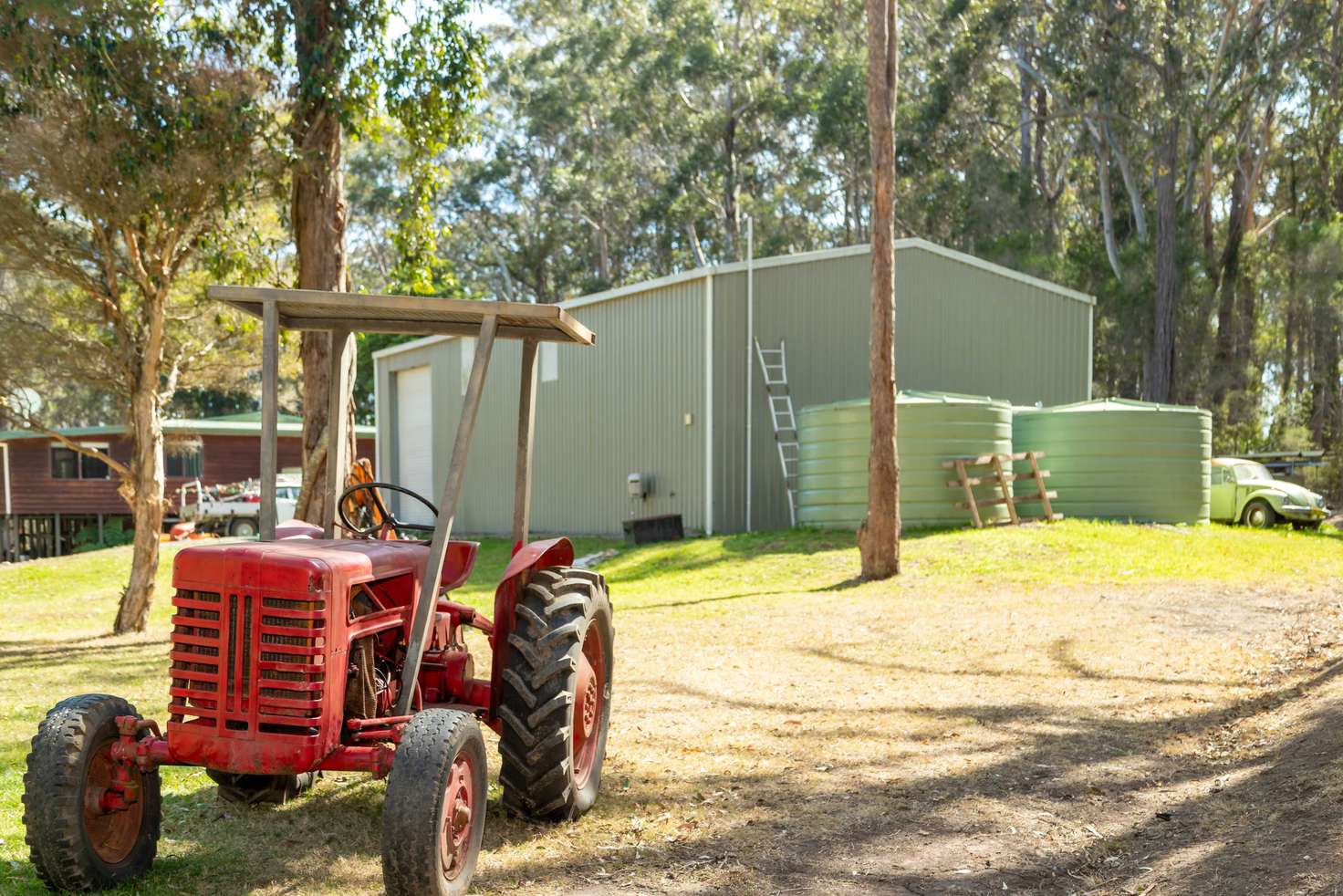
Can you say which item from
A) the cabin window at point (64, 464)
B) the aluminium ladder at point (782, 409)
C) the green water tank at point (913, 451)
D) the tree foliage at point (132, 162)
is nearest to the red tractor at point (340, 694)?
the tree foliage at point (132, 162)

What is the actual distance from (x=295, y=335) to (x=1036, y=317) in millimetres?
13988

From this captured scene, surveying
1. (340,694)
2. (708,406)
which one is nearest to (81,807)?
(340,694)

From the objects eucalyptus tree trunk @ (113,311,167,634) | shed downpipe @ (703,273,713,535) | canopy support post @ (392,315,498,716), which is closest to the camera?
canopy support post @ (392,315,498,716)

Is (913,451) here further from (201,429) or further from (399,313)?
(201,429)

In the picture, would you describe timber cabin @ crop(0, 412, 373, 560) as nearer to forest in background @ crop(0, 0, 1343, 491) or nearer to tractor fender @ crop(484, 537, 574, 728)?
forest in background @ crop(0, 0, 1343, 491)

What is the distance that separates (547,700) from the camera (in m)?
5.01

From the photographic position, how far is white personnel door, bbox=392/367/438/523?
2911cm

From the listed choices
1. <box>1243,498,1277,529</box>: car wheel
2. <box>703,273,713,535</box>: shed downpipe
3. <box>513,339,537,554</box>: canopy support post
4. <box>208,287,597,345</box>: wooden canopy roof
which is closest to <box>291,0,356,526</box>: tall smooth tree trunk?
<box>513,339,537,554</box>: canopy support post

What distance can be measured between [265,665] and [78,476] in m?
38.9

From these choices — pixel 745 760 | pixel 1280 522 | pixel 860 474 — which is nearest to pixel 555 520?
pixel 860 474

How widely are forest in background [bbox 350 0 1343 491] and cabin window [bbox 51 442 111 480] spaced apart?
1258 cm

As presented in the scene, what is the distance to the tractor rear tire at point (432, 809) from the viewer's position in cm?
403

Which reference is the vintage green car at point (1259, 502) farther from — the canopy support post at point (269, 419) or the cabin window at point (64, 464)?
the cabin window at point (64, 464)

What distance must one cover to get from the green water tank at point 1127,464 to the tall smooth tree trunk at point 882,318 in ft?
19.5
